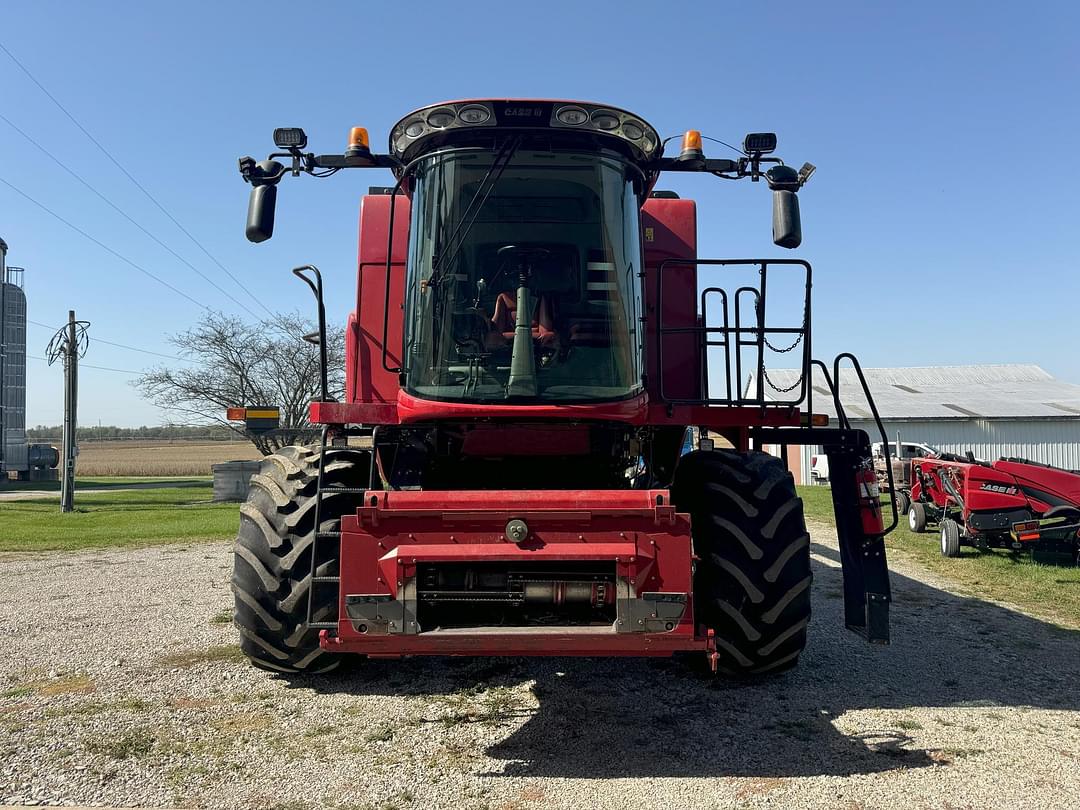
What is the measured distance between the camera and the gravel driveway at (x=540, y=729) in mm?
3637

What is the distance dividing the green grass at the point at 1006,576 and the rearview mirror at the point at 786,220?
492cm

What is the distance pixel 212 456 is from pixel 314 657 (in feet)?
215

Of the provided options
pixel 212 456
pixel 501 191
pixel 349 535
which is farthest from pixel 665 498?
pixel 212 456

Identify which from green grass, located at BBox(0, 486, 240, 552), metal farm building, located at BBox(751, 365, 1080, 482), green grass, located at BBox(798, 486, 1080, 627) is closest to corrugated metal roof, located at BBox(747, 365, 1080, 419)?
metal farm building, located at BBox(751, 365, 1080, 482)

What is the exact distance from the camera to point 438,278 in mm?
4551

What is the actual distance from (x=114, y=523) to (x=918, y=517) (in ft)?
54.9

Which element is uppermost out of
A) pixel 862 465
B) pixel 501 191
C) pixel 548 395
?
pixel 501 191

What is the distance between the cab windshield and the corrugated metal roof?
25.2 metres

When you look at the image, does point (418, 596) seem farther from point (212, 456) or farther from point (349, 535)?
point (212, 456)

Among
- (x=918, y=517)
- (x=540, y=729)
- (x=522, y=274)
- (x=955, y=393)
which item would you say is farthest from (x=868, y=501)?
(x=955, y=393)

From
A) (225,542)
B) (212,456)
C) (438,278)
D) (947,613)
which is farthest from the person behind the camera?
(212,456)

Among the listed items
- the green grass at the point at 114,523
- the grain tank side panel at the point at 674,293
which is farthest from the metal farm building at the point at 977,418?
the grain tank side panel at the point at 674,293

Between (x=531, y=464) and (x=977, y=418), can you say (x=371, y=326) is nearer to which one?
(x=531, y=464)

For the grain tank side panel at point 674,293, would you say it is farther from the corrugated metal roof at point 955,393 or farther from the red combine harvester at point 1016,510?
the corrugated metal roof at point 955,393
